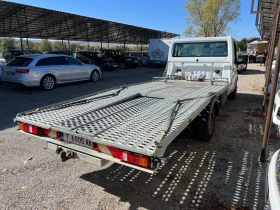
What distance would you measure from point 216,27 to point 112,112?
30357 millimetres

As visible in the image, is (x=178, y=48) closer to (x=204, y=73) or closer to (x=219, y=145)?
(x=204, y=73)

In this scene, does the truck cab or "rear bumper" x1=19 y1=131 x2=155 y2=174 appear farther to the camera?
the truck cab

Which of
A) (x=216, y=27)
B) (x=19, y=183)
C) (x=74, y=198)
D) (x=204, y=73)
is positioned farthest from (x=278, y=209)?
(x=216, y=27)

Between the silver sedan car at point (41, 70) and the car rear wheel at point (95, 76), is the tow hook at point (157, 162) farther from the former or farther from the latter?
the car rear wheel at point (95, 76)

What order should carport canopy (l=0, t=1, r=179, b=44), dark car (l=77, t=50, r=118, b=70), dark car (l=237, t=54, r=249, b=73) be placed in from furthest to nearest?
dark car (l=77, t=50, r=118, b=70)
carport canopy (l=0, t=1, r=179, b=44)
dark car (l=237, t=54, r=249, b=73)

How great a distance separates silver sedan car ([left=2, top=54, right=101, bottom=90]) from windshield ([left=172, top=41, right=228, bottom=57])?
5.55m

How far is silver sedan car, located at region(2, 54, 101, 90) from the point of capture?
8.60m

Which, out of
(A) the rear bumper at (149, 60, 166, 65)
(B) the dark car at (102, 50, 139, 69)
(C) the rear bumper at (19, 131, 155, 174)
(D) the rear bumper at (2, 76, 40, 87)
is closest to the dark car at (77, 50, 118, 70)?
(B) the dark car at (102, 50, 139, 69)

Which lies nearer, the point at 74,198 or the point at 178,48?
the point at 74,198

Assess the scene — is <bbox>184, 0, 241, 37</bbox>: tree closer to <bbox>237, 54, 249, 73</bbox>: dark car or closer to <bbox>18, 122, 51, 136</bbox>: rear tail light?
<bbox>237, 54, 249, 73</bbox>: dark car

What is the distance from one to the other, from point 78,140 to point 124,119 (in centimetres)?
72

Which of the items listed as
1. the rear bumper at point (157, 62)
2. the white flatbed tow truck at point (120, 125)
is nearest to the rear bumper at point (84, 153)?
the white flatbed tow truck at point (120, 125)

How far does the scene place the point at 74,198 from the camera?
2639mm

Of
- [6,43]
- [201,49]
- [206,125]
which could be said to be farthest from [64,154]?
[6,43]
